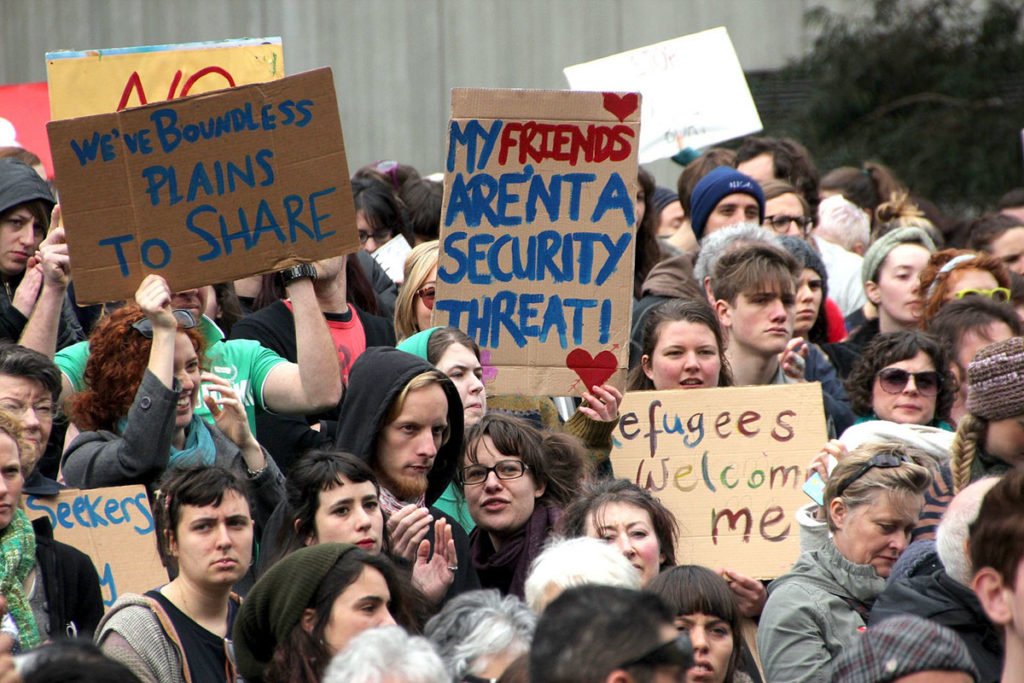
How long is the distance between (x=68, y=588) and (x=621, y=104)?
2.86 metres

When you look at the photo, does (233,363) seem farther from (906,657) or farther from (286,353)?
(906,657)

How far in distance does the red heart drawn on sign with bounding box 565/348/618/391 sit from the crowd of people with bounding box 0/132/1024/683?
0.08m

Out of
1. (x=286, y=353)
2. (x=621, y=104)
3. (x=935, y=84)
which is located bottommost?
(x=935, y=84)

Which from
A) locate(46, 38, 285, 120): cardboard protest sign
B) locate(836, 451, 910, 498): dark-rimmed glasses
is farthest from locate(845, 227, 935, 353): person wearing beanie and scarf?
locate(46, 38, 285, 120): cardboard protest sign

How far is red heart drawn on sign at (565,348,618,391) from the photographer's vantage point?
6.65m

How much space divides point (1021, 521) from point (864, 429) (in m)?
2.69

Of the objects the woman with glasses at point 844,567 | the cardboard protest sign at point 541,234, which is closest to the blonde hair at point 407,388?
the cardboard protest sign at point 541,234

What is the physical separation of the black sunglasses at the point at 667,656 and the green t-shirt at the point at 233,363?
127 inches

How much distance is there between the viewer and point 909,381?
680cm

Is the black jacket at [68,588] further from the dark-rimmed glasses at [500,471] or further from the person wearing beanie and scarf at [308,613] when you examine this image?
the dark-rimmed glasses at [500,471]

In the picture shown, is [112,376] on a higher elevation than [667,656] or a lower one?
lower

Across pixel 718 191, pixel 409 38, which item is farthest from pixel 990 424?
pixel 409 38

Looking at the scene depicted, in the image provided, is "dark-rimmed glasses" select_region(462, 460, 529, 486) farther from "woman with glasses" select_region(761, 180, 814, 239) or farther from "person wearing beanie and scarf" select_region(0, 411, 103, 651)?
"woman with glasses" select_region(761, 180, 814, 239)

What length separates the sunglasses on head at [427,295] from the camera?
6938 mm
